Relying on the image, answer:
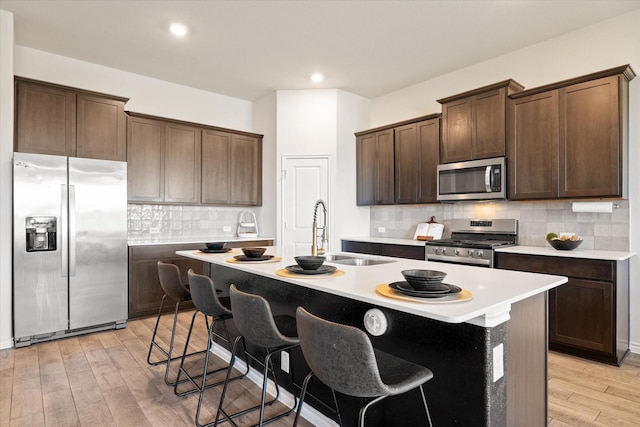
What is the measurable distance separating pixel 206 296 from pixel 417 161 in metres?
3.22

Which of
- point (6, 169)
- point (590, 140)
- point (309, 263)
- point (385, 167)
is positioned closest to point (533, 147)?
point (590, 140)

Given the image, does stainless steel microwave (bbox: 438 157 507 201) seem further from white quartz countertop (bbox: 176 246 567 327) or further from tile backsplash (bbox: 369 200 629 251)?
white quartz countertop (bbox: 176 246 567 327)

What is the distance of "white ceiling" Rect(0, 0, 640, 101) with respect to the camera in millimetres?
3135

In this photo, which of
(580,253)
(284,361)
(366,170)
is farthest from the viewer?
(366,170)

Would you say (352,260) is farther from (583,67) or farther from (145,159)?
(145,159)

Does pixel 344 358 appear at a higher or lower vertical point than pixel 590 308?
higher

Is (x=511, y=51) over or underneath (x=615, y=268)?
over

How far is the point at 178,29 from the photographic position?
138 inches

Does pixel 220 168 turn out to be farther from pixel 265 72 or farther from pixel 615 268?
pixel 615 268

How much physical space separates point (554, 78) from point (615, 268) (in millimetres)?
1973

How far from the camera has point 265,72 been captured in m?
4.59

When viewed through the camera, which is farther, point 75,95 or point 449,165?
point 449,165

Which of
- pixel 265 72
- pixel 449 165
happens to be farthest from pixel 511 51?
pixel 265 72

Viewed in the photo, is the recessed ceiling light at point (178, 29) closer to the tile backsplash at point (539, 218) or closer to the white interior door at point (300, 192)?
the white interior door at point (300, 192)
